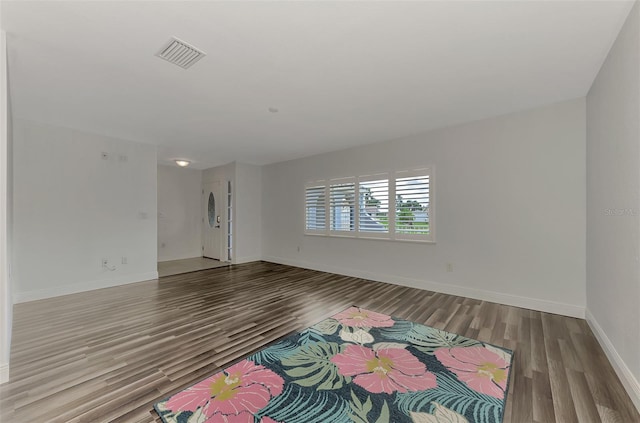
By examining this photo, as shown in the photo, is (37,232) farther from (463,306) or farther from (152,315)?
(463,306)

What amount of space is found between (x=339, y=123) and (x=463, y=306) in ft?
10.2

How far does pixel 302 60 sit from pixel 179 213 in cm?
638

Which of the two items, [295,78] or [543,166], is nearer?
[295,78]

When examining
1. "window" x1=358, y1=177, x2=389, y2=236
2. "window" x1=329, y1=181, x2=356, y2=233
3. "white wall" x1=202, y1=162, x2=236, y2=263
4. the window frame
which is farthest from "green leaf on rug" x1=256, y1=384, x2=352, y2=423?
"white wall" x1=202, y1=162, x2=236, y2=263

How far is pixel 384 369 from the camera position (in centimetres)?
205

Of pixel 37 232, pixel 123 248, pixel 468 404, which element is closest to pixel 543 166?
pixel 468 404

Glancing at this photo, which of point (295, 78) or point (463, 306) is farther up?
point (295, 78)

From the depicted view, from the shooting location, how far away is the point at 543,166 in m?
3.27

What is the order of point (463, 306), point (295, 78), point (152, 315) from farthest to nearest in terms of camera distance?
point (463, 306) → point (152, 315) → point (295, 78)

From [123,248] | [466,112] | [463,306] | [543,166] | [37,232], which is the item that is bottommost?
[463,306]

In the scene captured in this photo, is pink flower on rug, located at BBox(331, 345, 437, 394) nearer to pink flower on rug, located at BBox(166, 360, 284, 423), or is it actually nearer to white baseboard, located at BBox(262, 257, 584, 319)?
pink flower on rug, located at BBox(166, 360, 284, 423)

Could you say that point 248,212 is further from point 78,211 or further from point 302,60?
point 302,60

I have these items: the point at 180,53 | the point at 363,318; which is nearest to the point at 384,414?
the point at 363,318

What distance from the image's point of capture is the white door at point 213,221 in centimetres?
694
